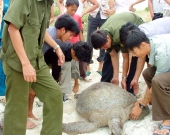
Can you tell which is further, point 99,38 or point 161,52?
point 99,38

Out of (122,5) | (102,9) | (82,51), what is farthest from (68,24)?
(122,5)

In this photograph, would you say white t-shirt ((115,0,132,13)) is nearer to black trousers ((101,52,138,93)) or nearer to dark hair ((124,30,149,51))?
black trousers ((101,52,138,93))

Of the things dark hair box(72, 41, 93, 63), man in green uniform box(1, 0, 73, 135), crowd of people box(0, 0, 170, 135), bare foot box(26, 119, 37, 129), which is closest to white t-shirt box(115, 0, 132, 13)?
crowd of people box(0, 0, 170, 135)

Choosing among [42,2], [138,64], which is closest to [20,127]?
[42,2]

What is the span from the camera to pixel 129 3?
197 inches

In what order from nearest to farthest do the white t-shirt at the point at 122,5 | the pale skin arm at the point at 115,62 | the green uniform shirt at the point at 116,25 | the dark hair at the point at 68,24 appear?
the dark hair at the point at 68,24
the green uniform shirt at the point at 116,25
the pale skin arm at the point at 115,62
the white t-shirt at the point at 122,5

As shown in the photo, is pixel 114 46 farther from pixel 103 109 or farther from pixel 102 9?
pixel 102 9

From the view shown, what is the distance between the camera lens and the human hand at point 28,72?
2.16 metres

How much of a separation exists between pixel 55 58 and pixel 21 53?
105 cm

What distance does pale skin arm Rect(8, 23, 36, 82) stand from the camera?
2086mm

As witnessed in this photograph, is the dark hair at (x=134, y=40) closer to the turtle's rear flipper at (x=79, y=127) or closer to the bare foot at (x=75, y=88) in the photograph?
the turtle's rear flipper at (x=79, y=127)

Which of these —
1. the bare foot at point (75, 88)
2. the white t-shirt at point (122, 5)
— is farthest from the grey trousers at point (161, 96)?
the white t-shirt at point (122, 5)

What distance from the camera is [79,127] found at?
Answer: 3.03 m

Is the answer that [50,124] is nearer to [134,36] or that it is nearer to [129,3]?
[134,36]
